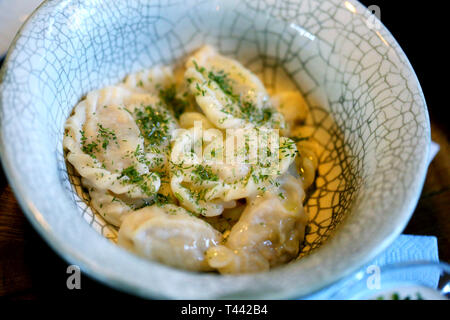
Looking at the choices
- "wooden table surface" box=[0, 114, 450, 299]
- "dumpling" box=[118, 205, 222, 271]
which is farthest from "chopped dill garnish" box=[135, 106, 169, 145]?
"wooden table surface" box=[0, 114, 450, 299]

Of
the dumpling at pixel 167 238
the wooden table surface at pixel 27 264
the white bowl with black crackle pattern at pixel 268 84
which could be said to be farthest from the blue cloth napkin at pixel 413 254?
the dumpling at pixel 167 238

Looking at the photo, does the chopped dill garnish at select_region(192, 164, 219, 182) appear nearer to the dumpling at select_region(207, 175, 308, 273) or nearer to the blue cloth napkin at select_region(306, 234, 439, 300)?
the dumpling at select_region(207, 175, 308, 273)

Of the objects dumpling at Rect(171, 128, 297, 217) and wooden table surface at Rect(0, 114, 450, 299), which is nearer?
wooden table surface at Rect(0, 114, 450, 299)

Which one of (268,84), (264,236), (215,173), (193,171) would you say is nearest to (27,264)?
(193,171)

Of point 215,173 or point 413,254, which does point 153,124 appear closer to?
point 215,173

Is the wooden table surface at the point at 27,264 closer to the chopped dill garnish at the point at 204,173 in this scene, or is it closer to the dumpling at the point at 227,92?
the chopped dill garnish at the point at 204,173

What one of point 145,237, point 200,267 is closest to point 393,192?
point 200,267
